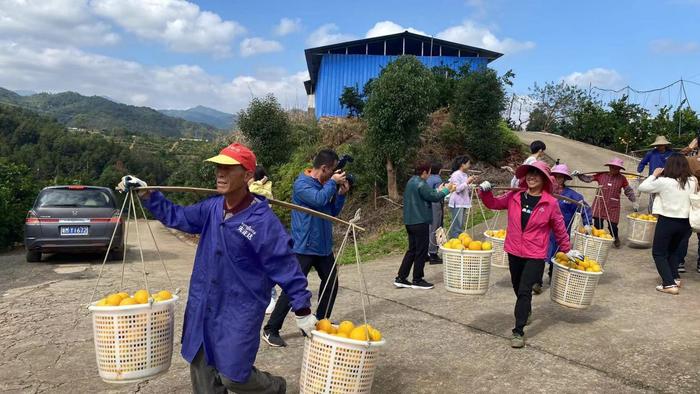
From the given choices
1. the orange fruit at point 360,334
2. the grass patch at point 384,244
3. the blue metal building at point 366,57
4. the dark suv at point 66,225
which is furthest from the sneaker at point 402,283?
the blue metal building at point 366,57

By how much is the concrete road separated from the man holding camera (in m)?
0.34

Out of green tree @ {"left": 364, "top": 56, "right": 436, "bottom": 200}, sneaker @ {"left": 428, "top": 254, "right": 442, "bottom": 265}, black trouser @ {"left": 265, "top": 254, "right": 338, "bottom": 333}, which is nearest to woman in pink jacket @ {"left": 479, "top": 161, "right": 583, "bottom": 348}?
black trouser @ {"left": 265, "top": 254, "right": 338, "bottom": 333}

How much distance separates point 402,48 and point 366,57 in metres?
2.04

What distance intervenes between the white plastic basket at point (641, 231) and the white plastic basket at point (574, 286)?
157 inches

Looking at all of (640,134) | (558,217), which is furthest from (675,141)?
(558,217)

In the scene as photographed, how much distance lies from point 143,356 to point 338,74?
2369 cm

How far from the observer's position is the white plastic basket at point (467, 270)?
463 centimetres

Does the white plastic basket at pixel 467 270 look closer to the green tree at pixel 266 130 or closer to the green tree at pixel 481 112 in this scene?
the green tree at pixel 481 112

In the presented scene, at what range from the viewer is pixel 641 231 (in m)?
8.00

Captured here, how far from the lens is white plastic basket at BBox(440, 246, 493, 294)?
463cm

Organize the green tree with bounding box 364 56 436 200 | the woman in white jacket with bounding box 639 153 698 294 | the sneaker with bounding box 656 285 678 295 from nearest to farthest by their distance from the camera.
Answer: the woman in white jacket with bounding box 639 153 698 294
the sneaker with bounding box 656 285 678 295
the green tree with bounding box 364 56 436 200

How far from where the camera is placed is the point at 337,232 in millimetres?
13789

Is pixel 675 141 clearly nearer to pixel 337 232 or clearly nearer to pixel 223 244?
pixel 337 232

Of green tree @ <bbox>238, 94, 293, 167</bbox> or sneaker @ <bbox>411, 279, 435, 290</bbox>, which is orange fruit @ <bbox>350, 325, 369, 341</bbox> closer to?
sneaker @ <bbox>411, 279, 435, 290</bbox>
